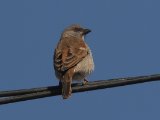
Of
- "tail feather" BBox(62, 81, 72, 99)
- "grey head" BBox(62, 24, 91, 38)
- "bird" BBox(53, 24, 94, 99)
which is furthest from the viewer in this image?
"grey head" BBox(62, 24, 91, 38)

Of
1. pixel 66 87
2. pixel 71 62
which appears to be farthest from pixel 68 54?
pixel 66 87

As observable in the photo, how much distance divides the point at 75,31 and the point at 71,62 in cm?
348

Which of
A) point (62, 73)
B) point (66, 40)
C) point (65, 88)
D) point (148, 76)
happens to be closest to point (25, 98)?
point (148, 76)

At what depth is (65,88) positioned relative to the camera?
9.56 meters

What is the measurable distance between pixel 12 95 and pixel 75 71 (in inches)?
148

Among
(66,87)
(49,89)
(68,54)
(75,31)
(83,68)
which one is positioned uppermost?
(75,31)

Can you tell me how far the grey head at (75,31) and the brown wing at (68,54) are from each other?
1.38 m

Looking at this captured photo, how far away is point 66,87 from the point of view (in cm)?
964

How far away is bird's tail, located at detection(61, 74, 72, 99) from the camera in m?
9.43

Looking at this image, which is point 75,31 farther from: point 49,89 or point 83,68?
point 49,89

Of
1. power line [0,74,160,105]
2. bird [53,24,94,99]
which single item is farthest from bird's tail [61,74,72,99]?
power line [0,74,160,105]

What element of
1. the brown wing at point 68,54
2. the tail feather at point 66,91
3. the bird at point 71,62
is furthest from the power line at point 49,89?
the brown wing at point 68,54

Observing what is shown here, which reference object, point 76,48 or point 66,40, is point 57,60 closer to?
point 76,48

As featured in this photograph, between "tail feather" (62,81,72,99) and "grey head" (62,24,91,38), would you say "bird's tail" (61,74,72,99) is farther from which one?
"grey head" (62,24,91,38)
